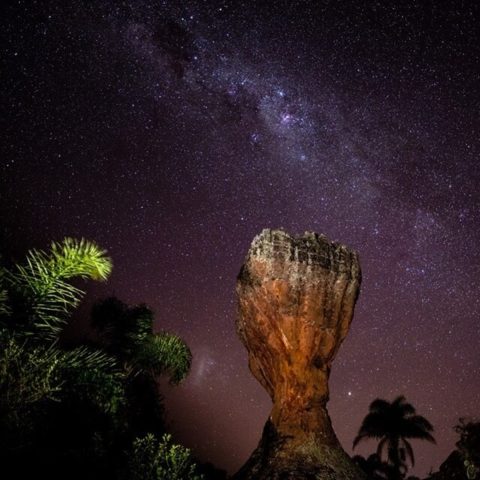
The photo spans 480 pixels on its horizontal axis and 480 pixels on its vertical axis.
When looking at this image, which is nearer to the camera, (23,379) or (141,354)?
(23,379)

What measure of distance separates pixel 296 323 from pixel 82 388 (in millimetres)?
13275

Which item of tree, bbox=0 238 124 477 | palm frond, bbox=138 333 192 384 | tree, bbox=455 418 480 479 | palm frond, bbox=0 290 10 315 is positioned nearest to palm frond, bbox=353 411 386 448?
tree, bbox=455 418 480 479

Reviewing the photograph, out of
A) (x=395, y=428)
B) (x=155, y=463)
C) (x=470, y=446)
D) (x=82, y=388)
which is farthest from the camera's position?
(x=395, y=428)

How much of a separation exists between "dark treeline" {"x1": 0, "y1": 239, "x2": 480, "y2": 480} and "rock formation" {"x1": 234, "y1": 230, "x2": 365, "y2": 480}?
456 cm

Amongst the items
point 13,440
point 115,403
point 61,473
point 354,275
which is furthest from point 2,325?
point 354,275

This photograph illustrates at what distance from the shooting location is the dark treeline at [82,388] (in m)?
5.89

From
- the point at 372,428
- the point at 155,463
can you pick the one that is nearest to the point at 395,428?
the point at 372,428

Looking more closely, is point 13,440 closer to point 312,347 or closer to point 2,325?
point 2,325

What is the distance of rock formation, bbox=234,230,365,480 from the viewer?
1827cm

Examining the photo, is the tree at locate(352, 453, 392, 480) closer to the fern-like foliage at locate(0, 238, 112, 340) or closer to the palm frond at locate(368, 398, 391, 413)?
the palm frond at locate(368, 398, 391, 413)

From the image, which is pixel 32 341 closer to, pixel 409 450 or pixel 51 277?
pixel 51 277

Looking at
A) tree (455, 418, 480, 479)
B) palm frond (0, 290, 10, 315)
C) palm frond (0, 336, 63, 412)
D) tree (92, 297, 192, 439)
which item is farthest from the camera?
tree (92, 297, 192, 439)

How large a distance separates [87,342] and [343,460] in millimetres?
14731

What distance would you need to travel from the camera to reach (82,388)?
7.62 meters
